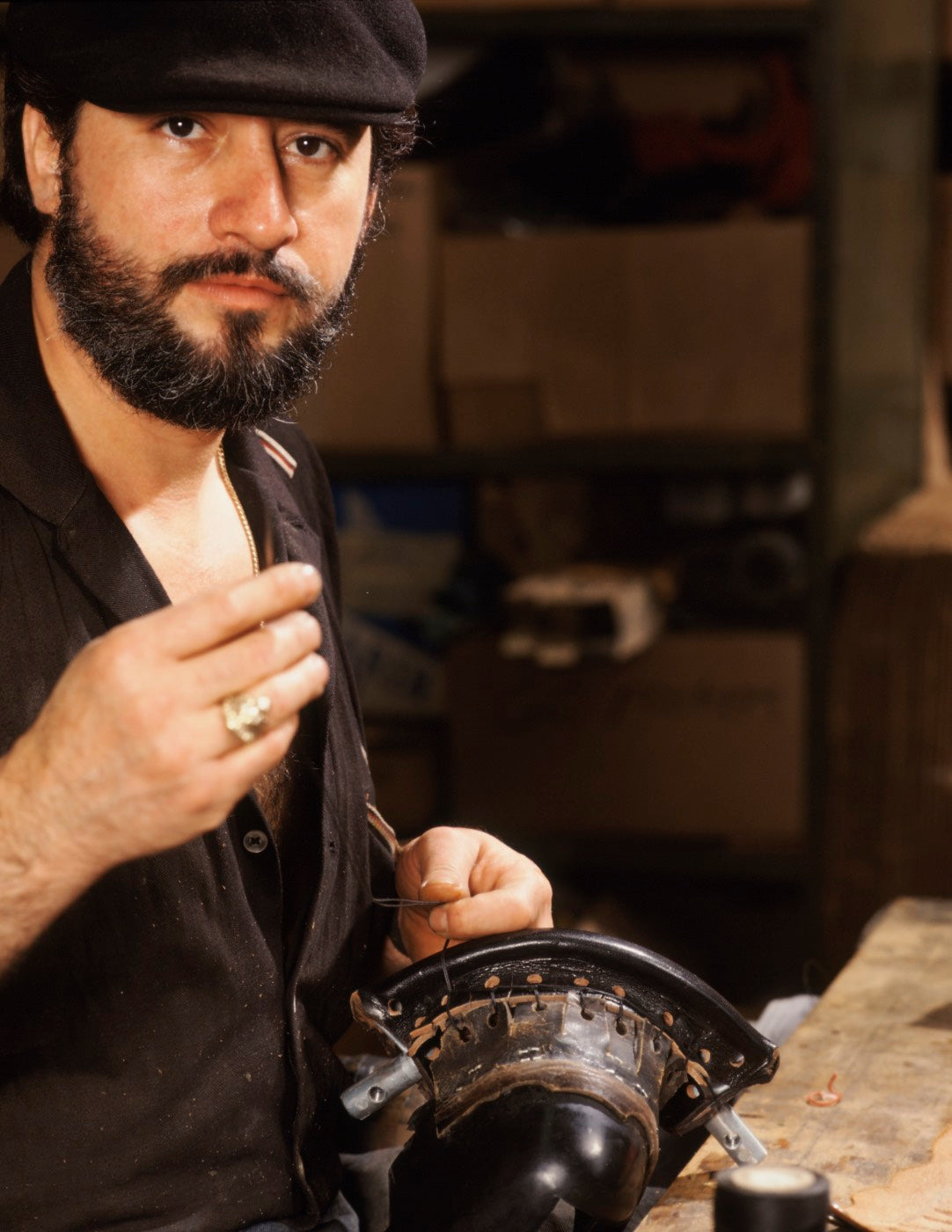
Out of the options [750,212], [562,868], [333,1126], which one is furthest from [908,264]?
[333,1126]

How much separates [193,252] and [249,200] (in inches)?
2.5

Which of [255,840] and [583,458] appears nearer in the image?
[255,840]

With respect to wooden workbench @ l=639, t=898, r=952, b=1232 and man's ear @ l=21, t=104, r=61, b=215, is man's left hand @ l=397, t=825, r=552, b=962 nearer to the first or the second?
wooden workbench @ l=639, t=898, r=952, b=1232

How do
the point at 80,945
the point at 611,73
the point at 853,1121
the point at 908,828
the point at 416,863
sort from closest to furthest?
1. the point at 80,945
2. the point at 853,1121
3. the point at 416,863
4. the point at 908,828
5. the point at 611,73

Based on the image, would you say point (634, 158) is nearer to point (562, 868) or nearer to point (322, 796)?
point (562, 868)

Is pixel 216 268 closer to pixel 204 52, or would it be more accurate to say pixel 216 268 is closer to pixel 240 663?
pixel 204 52

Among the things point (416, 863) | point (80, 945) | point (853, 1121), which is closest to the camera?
point (80, 945)

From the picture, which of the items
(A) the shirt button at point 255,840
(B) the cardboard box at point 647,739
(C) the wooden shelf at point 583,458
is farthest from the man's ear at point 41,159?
(B) the cardboard box at point 647,739

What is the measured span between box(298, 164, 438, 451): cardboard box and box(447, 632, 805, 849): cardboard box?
442mm

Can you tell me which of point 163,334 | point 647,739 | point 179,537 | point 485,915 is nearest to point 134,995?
point 485,915

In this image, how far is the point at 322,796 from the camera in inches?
57.7

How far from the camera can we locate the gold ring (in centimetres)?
96

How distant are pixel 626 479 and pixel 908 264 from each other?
32.1 inches

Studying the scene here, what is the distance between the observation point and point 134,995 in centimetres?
128
